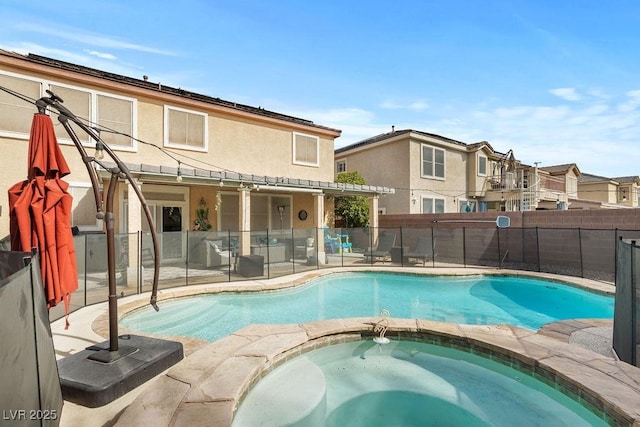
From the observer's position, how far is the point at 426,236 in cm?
1484

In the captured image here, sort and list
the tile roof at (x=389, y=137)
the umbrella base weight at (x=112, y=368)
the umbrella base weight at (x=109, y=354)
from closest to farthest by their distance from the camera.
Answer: the umbrella base weight at (x=112, y=368) → the umbrella base weight at (x=109, y=354) → the tile roof at (x=389, y=137)

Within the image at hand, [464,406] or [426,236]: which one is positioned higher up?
[426,236]

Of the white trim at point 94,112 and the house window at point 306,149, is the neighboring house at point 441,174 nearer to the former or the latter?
the house window at point 306,149

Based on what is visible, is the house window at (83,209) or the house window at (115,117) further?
the house window at (115,117)

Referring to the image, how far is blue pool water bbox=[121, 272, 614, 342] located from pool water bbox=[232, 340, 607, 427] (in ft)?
9.07

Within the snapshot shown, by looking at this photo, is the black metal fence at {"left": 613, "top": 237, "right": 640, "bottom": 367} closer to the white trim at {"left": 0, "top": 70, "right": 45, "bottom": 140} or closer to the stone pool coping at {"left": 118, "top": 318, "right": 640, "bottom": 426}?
the stone pool coping at {"left": 118, "top": 318, "right": 640, "bottom": 426}

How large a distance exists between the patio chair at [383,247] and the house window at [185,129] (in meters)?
8.04

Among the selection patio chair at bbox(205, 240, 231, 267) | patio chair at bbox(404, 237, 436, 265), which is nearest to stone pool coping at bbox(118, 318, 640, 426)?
patio chair at bbox(205, 240, 231, 267)

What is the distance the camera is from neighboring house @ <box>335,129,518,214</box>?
19.2 m

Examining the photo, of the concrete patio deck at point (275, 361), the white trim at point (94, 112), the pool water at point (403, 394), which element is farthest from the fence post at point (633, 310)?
the white trim at point (94, 112)

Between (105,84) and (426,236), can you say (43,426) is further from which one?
(426,236)

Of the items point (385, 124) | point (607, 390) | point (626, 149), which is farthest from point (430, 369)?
point (626, 149)

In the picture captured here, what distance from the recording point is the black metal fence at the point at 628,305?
4289 mm

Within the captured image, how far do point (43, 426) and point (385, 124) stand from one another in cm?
2331
